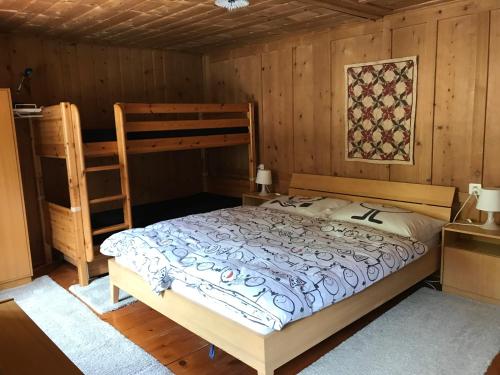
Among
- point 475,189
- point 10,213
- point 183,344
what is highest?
point 475,189

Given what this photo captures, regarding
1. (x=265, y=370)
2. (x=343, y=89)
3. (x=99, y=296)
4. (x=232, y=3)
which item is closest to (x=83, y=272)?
(x=99, y=296)

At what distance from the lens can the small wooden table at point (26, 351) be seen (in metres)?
1.58

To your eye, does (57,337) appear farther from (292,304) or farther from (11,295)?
(292,304)

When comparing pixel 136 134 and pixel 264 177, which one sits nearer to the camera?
pixel 136 134

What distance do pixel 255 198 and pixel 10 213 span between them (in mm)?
2421

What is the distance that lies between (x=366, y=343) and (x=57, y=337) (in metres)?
2.01

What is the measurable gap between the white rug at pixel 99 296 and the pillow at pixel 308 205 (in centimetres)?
158

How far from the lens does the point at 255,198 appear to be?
4.73 m

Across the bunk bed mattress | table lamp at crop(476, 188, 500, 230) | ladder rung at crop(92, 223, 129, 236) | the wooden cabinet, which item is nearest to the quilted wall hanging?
table lamp at crop(476, 188, 500, 230)

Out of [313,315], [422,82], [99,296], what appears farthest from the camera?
[422,82]

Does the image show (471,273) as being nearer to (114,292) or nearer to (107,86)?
(114,292)

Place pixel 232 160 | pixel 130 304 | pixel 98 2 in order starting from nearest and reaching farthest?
pixel 98 2
pixel 130 304
pixel 232 160

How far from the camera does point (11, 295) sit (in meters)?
3.47

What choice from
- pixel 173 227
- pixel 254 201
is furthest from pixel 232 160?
pixel 173 227
